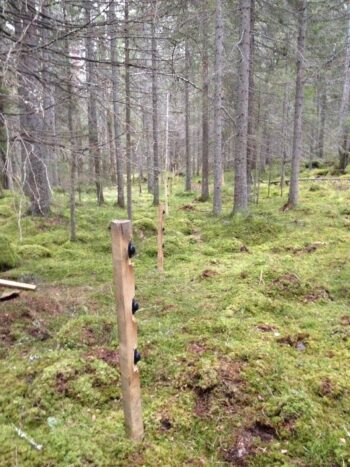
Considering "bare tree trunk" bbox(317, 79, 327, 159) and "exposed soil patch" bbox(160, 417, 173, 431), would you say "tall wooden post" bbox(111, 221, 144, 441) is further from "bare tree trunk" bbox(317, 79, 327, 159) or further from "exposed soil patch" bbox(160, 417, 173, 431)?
"bare tree trunk" bbox(317, 79, 327, 159)

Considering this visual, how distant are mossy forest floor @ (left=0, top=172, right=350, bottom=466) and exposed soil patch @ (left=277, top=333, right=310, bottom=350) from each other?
15 mm

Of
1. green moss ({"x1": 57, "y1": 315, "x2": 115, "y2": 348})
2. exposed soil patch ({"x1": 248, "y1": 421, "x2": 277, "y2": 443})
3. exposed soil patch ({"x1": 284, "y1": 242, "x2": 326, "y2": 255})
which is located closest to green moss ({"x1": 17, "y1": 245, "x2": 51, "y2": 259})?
green moss ({"x1": 57, "y1": 315, "x2": 115, "y2": 348})

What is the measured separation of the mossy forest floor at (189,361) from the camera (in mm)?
2574

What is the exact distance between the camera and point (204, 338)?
399cm

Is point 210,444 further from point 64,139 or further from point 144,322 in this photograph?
point 64,139

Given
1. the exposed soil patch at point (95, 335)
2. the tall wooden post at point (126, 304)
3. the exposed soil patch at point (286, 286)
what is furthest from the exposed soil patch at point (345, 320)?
the tall wooden post at point (126, 304)

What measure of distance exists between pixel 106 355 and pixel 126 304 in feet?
5.35

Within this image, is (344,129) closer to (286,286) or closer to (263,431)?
(286,286)

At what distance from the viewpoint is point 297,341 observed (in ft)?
13.3

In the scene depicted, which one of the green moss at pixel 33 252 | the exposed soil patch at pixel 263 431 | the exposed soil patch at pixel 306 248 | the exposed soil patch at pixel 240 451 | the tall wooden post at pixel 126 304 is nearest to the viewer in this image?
the tall wooden post at pixel 126 304

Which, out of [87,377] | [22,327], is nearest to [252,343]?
[87,377]

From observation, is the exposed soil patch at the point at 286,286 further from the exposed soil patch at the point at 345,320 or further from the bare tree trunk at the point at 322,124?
the bare tree trunk at the point at 322,124

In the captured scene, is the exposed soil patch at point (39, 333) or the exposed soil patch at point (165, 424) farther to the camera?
the exposed soil patch at point (39, 333)

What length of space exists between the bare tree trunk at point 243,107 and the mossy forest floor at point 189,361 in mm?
3276
